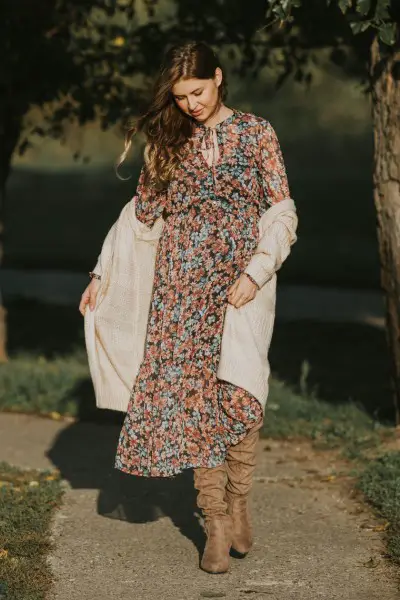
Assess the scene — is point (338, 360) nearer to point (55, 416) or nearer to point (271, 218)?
point (55, 416)

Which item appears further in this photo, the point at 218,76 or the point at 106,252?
the point at 106,252

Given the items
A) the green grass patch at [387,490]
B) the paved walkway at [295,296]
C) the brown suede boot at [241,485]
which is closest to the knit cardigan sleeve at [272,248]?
the brown suede boot at [241,485]

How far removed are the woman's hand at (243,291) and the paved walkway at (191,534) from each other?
3.41 feet

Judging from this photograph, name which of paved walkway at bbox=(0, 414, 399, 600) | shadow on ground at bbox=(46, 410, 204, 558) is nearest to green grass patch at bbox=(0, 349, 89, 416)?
shadow on ground at bbox=(46, 410, 204, 558)

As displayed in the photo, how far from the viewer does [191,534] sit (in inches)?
229

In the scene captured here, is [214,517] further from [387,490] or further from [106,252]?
[387,490]

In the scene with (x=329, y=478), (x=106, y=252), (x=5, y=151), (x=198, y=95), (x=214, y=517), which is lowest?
(x=329, y=478)

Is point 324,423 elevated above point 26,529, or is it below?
below

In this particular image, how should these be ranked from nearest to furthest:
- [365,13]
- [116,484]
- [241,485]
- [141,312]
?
[241,485] < [141,312] < [365,13] < [116,484]

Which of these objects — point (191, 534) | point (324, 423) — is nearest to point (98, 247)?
point (324, 423)

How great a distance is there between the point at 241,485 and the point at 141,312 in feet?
2.55

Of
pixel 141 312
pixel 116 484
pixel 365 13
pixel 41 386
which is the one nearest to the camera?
pixel 141 312

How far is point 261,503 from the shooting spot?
6340 mm

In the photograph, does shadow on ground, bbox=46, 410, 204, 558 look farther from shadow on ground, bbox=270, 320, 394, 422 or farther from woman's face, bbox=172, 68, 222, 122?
woman's face, bbox=172, 68, 222, 122
